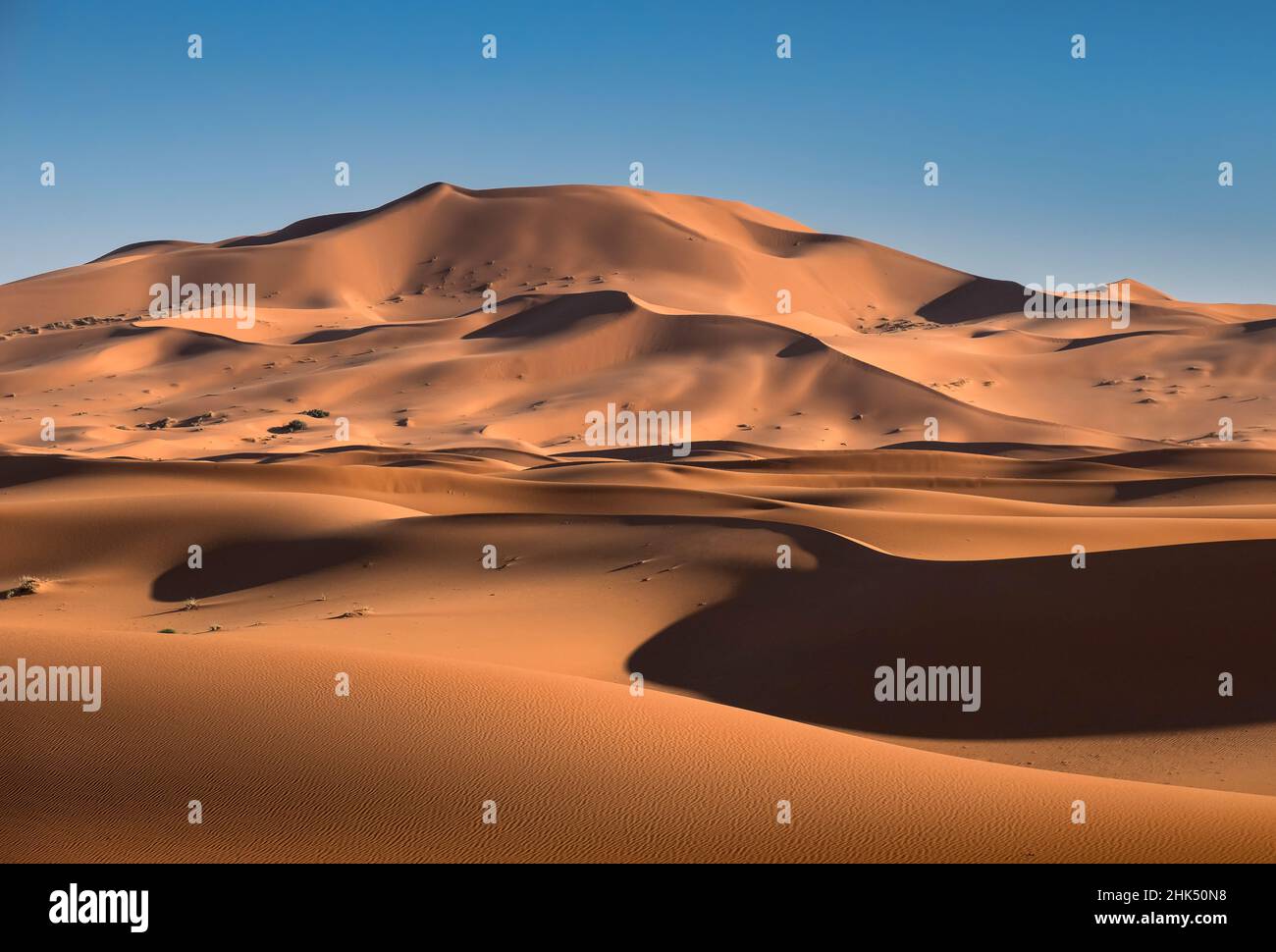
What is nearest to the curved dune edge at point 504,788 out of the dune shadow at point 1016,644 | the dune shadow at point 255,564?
the dune shadow at point 1016,644

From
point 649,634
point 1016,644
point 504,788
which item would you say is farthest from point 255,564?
point 504,788

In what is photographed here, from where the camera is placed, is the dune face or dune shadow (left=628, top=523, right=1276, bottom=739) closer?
the dune face

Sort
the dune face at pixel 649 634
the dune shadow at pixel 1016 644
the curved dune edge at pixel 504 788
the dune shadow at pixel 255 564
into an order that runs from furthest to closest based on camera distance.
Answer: the dune shadow at pixel 255 564
the dune shadow at pixel 1016 644
the dune face at pixel 649 634
the curved dune edge at pixel 504 788

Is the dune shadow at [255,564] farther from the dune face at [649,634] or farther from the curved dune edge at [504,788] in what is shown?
the curved dune edge at [504,788]

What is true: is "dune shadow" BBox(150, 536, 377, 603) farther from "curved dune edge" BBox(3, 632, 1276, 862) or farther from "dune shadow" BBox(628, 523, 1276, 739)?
"curved dune edge" BBox(3, 632, 1276, 862)

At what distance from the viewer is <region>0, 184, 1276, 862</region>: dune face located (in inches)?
249

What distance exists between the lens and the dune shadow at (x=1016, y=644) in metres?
11.5

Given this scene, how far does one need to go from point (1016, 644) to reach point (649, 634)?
482cm

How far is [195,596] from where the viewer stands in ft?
61.8

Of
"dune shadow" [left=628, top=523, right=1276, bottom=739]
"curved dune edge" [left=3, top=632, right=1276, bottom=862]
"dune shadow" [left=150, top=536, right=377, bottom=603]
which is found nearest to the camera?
"curved dune edge" [left=3, top=632, right=1276, bottom=862]

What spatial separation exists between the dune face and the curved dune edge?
29mm

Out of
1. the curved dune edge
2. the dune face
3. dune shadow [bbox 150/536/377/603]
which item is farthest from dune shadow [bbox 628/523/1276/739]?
dune shadow [bbox 150/536/377/603]

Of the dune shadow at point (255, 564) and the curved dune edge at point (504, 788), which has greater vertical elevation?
the dune shadow at point (255, 564)

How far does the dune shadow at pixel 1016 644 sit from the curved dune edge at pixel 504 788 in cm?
384
